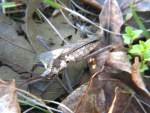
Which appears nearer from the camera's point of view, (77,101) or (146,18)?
(77,101)

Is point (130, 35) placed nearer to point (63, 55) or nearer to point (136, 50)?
point (136, 50)

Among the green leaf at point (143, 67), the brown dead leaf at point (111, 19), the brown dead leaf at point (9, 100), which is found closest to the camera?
the brown dead leaf at point (9, 100)

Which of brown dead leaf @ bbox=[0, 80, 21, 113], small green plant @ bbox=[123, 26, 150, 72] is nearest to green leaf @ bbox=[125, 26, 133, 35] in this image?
small green plant @ bbox=[123, 26, 150, 72]

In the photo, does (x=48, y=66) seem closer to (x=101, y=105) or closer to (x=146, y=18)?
(x=101, y=105)

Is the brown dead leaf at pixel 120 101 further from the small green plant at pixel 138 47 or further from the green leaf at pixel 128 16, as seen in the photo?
the green leaf at pixel 128 16

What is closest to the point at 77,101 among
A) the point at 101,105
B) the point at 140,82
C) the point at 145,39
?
the point at 101,105

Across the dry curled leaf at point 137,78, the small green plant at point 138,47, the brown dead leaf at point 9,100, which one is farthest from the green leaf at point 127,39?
the brown dead leaf at point 9,100
